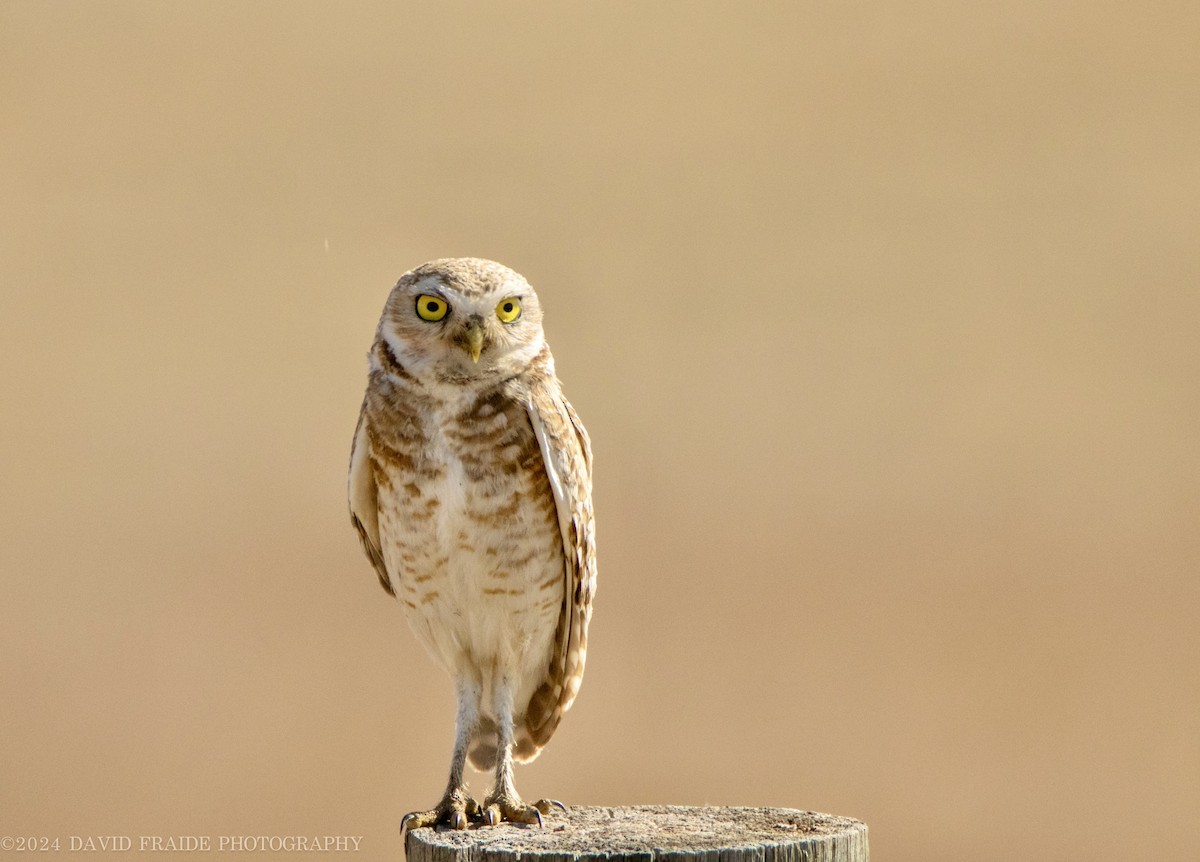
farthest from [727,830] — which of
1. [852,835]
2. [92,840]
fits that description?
[92,840]

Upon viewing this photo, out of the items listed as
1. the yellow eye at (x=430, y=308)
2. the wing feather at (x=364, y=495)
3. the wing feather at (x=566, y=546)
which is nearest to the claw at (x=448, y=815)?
the wing feather at (x=566, y=546)

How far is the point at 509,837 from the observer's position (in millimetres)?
3166

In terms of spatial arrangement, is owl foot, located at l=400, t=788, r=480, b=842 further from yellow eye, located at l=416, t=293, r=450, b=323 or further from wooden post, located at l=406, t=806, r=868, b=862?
yellow eye, located at l=416, t=293, r=450, b=323

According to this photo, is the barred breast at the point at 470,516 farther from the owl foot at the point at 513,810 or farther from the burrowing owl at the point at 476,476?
the owl foot at the point at 513,810

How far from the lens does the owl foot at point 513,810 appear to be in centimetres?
341

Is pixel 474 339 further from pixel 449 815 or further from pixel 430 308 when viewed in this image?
pixel 449 815

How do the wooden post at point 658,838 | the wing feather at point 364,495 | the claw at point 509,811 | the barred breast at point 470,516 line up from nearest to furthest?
the wooden post at point 658,838 < the claw at point 509,811 < the barred breast at point 470,516 < the wing feather at point 364,495

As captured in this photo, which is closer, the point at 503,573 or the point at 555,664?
the point at 503,573

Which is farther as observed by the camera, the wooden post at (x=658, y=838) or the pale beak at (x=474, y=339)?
the pale beak at (x=474, y=339)

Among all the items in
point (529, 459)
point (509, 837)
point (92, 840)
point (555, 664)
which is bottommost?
point (92, 840)

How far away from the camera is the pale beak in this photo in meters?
3.41

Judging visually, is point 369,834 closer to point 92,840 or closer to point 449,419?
point 92,840

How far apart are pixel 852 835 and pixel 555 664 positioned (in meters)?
1.28

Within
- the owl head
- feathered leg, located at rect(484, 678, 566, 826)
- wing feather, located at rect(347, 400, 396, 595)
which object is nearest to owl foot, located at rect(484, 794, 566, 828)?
feathered leg, located at rect(484, 678, 566, 826)
